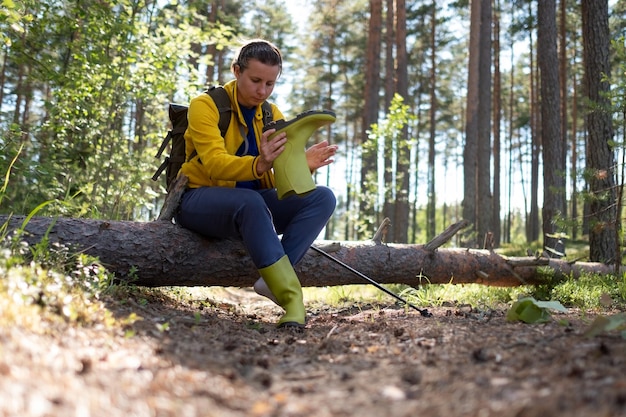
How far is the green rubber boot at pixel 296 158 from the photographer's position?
10.8 feet

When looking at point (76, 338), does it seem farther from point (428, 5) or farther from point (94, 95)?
point (428, 5)

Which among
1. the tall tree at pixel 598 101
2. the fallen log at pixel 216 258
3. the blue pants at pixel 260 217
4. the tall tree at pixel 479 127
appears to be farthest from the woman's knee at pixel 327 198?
the tall tree at pixel 479 127

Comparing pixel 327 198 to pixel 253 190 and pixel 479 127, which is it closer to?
pixel 253 190

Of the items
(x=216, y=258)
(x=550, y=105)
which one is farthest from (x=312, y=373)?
(x=550, y=105)

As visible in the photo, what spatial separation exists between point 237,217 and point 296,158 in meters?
0.56

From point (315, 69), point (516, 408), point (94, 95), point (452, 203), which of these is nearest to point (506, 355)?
point (516, 408)

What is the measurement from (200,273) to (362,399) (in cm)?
246

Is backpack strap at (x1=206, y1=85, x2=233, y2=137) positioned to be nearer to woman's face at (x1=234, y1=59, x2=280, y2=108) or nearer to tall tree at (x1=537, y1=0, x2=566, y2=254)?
woman's face at (x1=234, y1=59, x2=280, y2=108)

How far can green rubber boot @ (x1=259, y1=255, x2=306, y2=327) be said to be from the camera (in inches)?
126

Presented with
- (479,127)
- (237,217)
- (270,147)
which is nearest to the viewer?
(270,147)

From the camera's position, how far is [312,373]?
6.51 feet

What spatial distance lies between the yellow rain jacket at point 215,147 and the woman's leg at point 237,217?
4.6 inches

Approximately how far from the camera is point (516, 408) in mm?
1351

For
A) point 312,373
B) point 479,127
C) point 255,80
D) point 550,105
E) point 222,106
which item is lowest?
point 312,373
